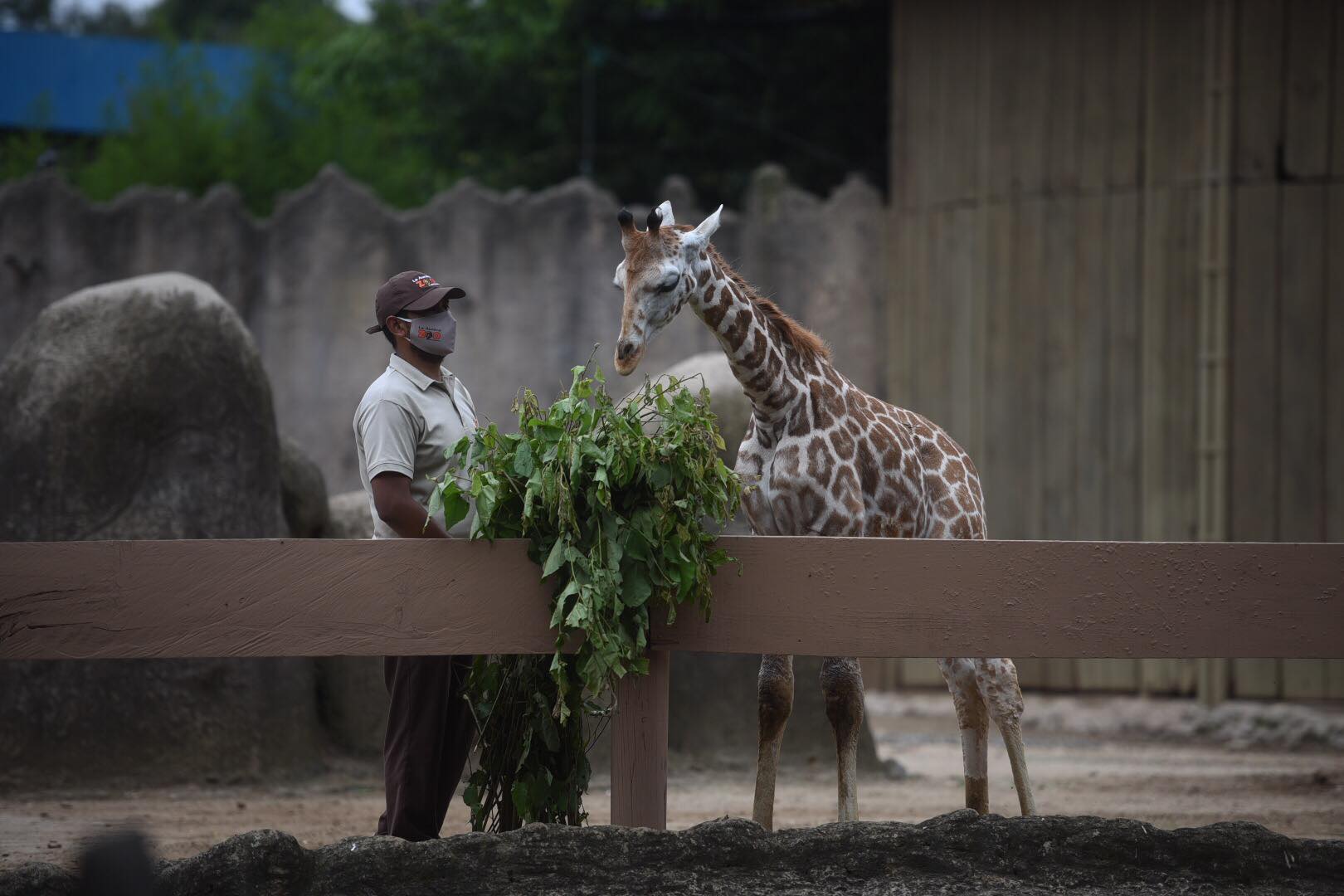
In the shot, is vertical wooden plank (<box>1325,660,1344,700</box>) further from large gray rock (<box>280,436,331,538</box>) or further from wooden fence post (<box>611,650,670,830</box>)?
wooden fence post (<box>611,650,670,830</box>)

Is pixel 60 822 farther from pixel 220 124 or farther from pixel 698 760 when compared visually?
pixel 220 124

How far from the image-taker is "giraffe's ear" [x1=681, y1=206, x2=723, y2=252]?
4723 mm

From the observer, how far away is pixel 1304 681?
10.4 metres

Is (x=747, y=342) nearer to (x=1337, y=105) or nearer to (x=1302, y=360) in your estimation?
(x=1302, y=360)

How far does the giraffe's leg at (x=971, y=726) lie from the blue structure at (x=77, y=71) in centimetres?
2336

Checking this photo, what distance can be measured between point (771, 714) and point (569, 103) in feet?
46.0

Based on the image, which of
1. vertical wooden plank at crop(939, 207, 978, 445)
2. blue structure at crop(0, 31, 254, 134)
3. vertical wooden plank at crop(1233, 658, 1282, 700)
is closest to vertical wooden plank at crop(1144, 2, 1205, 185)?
vertical wooden plank at crop(939, 207, 978, 445)

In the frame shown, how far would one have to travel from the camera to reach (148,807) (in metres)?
6.89

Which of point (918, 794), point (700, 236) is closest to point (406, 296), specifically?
point (700, 236)

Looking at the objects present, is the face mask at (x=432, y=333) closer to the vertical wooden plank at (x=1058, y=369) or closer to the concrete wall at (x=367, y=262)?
the vertical wooden plank at (x=1058, y=369)

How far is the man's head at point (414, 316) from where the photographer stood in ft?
14.8

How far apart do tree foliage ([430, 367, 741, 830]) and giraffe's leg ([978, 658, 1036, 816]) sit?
153cm

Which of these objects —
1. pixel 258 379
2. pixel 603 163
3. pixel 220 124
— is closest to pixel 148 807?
pixel 258 379

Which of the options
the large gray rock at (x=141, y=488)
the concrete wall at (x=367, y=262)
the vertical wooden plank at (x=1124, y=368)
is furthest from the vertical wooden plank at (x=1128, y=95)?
the large gray rock at (x=141, y=488)
